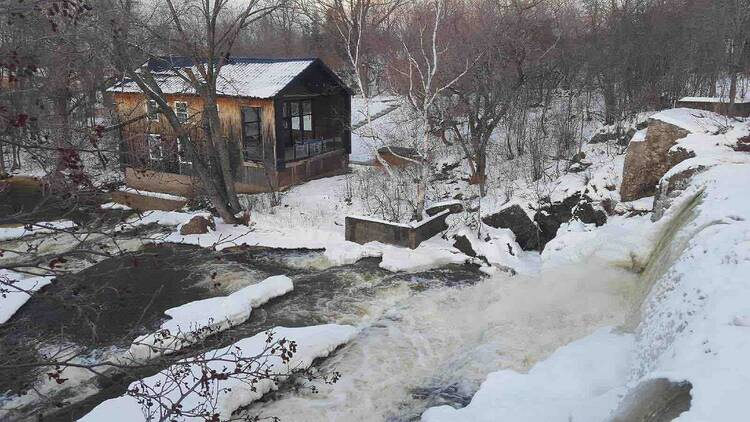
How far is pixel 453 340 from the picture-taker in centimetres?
970

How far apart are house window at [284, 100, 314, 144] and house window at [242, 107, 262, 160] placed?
134 cm

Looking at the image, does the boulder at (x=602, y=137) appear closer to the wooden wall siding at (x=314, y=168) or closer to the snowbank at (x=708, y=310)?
the wooden wall siding at (x=314, y=168)

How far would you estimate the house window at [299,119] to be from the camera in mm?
22830

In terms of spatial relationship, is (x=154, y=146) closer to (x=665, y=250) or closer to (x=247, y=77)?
(x=665, y=250)

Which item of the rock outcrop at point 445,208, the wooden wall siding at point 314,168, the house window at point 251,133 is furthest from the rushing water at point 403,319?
the house window at point 251,133

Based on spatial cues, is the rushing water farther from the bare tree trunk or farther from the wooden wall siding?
the wooden wall siding

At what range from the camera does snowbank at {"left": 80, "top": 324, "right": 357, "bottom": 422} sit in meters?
7.40

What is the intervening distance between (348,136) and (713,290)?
19.3 meters

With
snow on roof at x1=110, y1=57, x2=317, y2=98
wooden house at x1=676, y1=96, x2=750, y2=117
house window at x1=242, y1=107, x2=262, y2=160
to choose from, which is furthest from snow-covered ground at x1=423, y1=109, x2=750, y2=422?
house window at x1=242, y1=107, x2=262, y2=160

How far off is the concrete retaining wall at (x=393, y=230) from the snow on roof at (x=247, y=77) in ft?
22.8

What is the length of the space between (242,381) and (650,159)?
1016cm

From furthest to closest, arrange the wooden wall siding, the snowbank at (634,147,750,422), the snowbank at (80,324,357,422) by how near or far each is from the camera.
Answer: the wooden wall siding, the snowbank at (80,324,357,422), the snowbank at (634,147,750,422)

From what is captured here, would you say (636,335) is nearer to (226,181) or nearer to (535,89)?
(226,181)

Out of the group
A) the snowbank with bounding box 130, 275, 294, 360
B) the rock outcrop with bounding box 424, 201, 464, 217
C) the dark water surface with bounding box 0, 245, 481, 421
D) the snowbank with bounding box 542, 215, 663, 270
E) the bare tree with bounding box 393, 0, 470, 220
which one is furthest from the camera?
the bare tree with bounding box 393, 0, 470, 220
